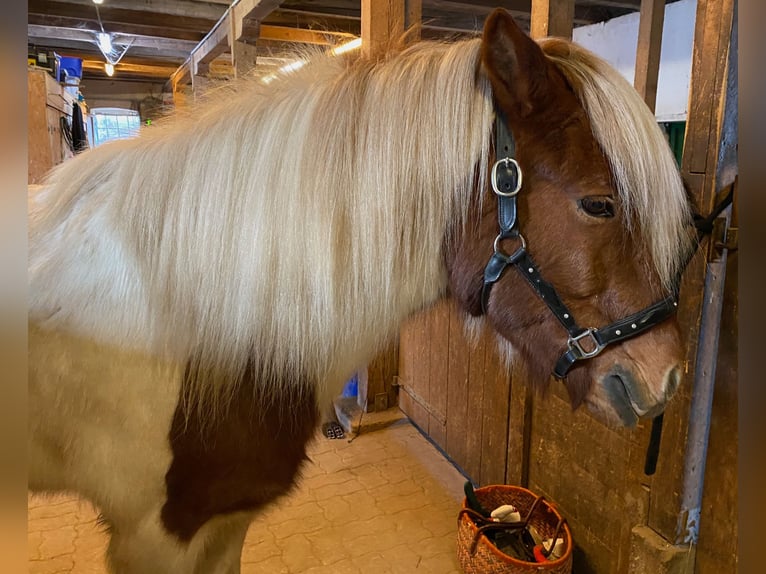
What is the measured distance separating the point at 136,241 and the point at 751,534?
0.94 meters

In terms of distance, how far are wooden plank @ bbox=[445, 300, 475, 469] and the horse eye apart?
5.16 ft

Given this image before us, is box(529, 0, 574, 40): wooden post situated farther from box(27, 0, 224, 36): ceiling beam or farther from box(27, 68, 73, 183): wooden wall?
box(27, 0, 224, 36): ceiling beam

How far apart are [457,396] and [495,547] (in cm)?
88

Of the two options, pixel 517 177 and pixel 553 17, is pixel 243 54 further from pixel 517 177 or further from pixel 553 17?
pixel 517 177

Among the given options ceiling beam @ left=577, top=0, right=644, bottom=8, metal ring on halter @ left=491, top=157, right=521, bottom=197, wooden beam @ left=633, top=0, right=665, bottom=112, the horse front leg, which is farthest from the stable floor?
ceiling beam @ left=577, top=0, right=644, bottom=8

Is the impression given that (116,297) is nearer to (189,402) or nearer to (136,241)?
(136,241)

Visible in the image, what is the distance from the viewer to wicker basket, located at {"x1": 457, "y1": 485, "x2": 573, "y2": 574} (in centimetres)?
166

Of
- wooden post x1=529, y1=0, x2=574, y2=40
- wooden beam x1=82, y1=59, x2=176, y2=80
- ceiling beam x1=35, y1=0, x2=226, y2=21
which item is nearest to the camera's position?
wooden post x1=529, y1=0, x2=574, y2=40

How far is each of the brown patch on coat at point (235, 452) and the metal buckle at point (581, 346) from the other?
510mm

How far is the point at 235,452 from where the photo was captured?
1.01 meters

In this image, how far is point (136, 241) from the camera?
947mm

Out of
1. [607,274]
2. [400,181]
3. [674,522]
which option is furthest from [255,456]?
[674,522]

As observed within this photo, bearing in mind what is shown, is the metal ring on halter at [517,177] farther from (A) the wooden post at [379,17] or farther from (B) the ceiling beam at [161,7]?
(B) the ceiling beam at [161,7]

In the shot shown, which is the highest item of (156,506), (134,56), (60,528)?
(134,56)
